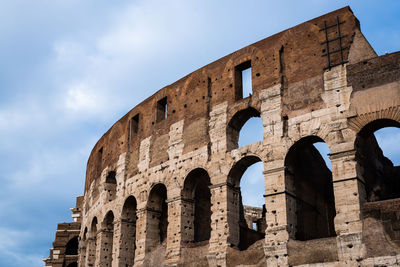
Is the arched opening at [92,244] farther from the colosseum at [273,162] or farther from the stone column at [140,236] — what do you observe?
the stone column at [140,236]

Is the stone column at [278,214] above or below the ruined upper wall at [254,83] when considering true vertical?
below

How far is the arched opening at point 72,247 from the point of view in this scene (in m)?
25.9

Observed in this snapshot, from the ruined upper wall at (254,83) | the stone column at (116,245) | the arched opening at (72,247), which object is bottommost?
the stone column at (116,245)

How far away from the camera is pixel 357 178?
471 inches

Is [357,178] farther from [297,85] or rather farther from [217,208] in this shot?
[217,208]

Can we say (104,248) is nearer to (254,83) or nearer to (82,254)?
(82,254)

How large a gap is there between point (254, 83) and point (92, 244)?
1102cm

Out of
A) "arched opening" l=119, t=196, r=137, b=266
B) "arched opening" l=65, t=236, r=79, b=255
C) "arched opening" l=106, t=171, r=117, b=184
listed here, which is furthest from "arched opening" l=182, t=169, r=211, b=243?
"arched opening" l=65, t=236, r=79, b=255

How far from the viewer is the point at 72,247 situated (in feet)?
85.7

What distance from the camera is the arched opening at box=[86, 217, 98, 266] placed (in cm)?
2112

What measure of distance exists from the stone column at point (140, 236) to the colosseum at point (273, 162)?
35 mm

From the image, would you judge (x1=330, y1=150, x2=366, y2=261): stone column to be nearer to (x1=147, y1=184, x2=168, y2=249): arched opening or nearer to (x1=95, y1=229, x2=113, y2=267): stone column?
(x1=147, y1=184, x2=168, y2=249): arched opening

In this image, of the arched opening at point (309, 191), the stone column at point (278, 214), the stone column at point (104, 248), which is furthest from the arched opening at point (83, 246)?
the stone column at point (278, 214)

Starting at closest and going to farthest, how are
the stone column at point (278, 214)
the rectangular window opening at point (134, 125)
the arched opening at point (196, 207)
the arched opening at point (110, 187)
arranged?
the stone column at point (278, 214) → the arched opening at point (196, 207) → the rectangular window opening at point (134, 125) → the arched opening at point (110, 187)
